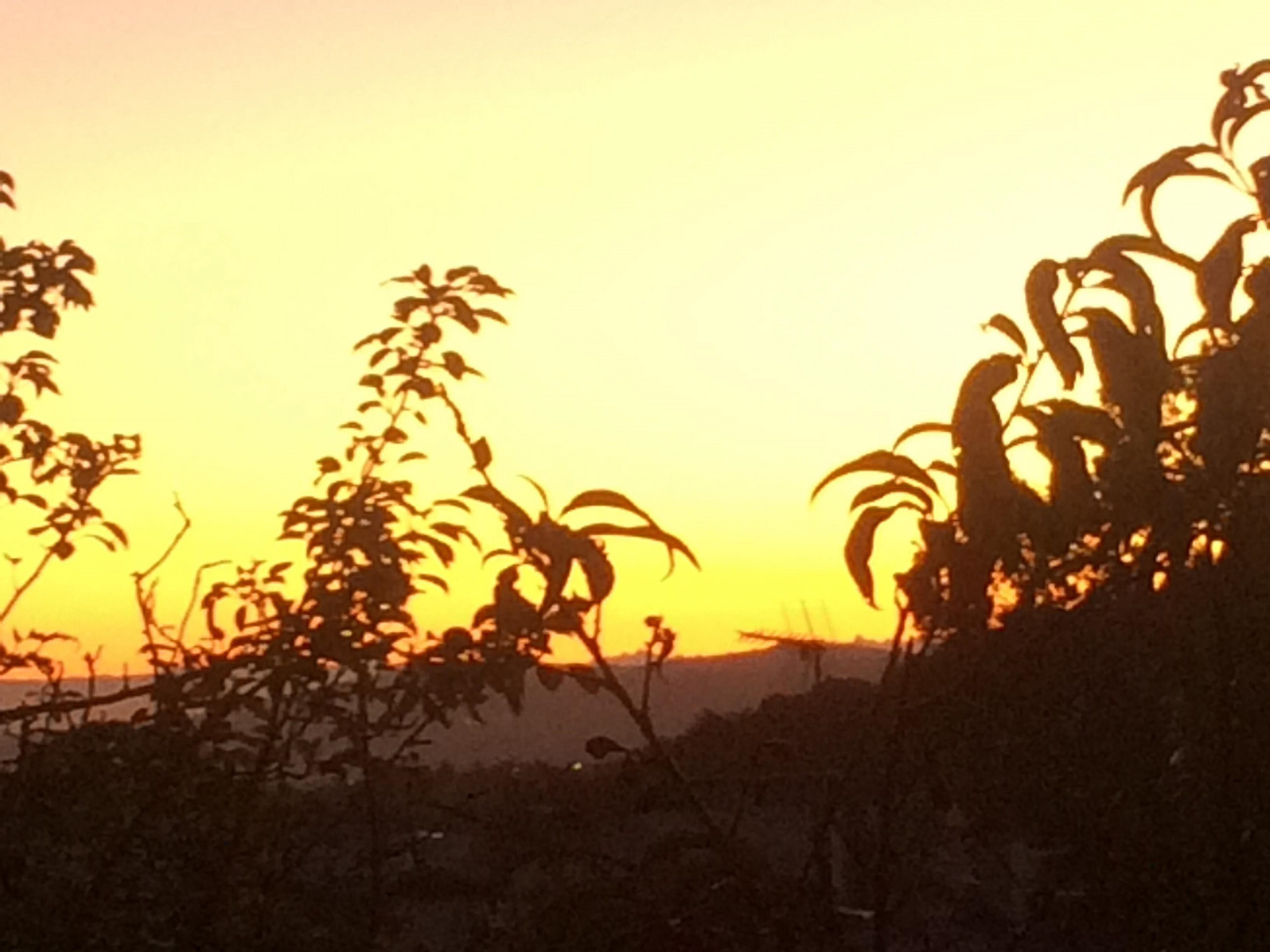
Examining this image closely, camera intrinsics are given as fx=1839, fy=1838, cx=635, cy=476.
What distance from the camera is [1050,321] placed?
2.01 meters

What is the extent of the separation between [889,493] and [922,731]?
50 centimetres

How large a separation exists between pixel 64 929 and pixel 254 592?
145 centimetres

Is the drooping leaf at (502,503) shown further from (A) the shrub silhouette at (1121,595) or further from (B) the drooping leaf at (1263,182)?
(B) the drooping leaf at (1263,182)

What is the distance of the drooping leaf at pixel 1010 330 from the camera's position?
209cm

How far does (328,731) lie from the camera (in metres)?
4.30

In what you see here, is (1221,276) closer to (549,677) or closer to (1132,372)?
(1132,372)

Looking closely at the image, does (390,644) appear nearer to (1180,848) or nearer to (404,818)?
(404,818)

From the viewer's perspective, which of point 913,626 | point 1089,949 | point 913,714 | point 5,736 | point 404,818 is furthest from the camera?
point 404,818

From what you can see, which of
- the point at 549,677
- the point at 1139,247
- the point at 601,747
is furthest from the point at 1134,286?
the point at 549,677

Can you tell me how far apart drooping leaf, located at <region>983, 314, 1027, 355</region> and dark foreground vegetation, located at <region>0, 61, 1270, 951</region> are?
0.01 metres

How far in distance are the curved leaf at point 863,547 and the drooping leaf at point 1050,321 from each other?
0.88ft

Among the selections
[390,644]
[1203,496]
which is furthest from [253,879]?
[1203,496]

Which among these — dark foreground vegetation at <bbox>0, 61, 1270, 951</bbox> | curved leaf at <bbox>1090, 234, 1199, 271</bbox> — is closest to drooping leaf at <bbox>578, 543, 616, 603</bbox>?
dark foreground vegetation at <bbox>0, 61, 1270, 951</bbox>

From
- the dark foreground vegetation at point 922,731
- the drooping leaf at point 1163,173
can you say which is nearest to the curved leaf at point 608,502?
the dark foreground vegetation at point 922,731
